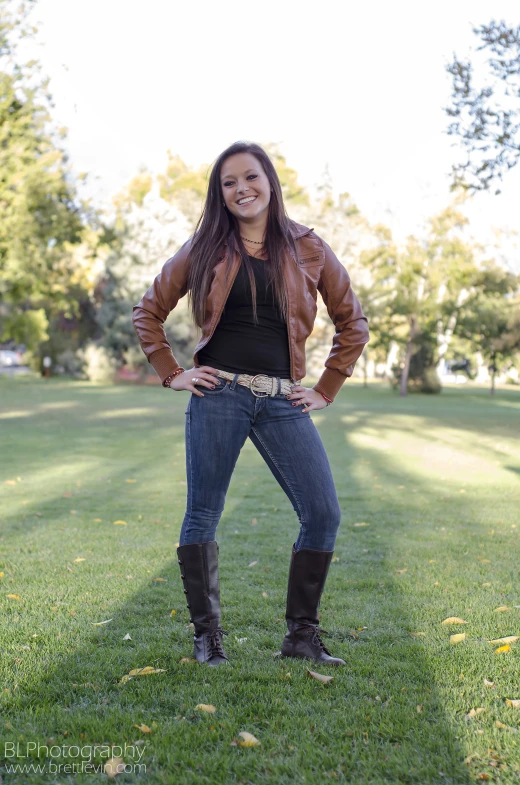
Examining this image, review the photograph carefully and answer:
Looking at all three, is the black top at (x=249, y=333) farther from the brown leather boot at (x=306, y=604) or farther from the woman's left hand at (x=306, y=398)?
the brown leather boot at (x=306, y=604)

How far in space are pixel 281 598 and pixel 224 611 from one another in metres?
0.46

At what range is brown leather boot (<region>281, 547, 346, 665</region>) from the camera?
3.75m

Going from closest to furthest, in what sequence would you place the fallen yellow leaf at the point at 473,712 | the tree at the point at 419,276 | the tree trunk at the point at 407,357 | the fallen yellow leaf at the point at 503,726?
the fallen yellow leaf at the point at 503,726
the fallen yellow leaf at the point at 473,712
the tree at the point at 419,276
the tree trunk at the point at 407,357

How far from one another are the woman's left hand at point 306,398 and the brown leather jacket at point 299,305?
53 millimetres

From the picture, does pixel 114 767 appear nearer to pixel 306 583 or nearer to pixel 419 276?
pixel 306 583

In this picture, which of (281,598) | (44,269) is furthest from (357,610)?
(44,269)

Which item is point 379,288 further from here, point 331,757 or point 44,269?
point 331,757

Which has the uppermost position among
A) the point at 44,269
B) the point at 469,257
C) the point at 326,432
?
the point at 469,257

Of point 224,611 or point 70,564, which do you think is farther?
point 70,564

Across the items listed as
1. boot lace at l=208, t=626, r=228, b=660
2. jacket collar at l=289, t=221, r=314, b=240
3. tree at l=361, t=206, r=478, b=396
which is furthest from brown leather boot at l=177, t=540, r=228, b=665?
tree at l=361, t=206, r=478, b=396

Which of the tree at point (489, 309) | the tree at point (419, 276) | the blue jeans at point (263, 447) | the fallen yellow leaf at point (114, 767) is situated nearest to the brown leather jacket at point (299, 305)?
the blue jeans at point (263, 447)

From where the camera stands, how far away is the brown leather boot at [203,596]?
3.75m

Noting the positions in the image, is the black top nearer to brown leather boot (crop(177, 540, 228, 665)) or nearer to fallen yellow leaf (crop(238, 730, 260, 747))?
brown leather boot (crop(177, 540, 228, 665))

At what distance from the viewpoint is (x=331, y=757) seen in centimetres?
278
